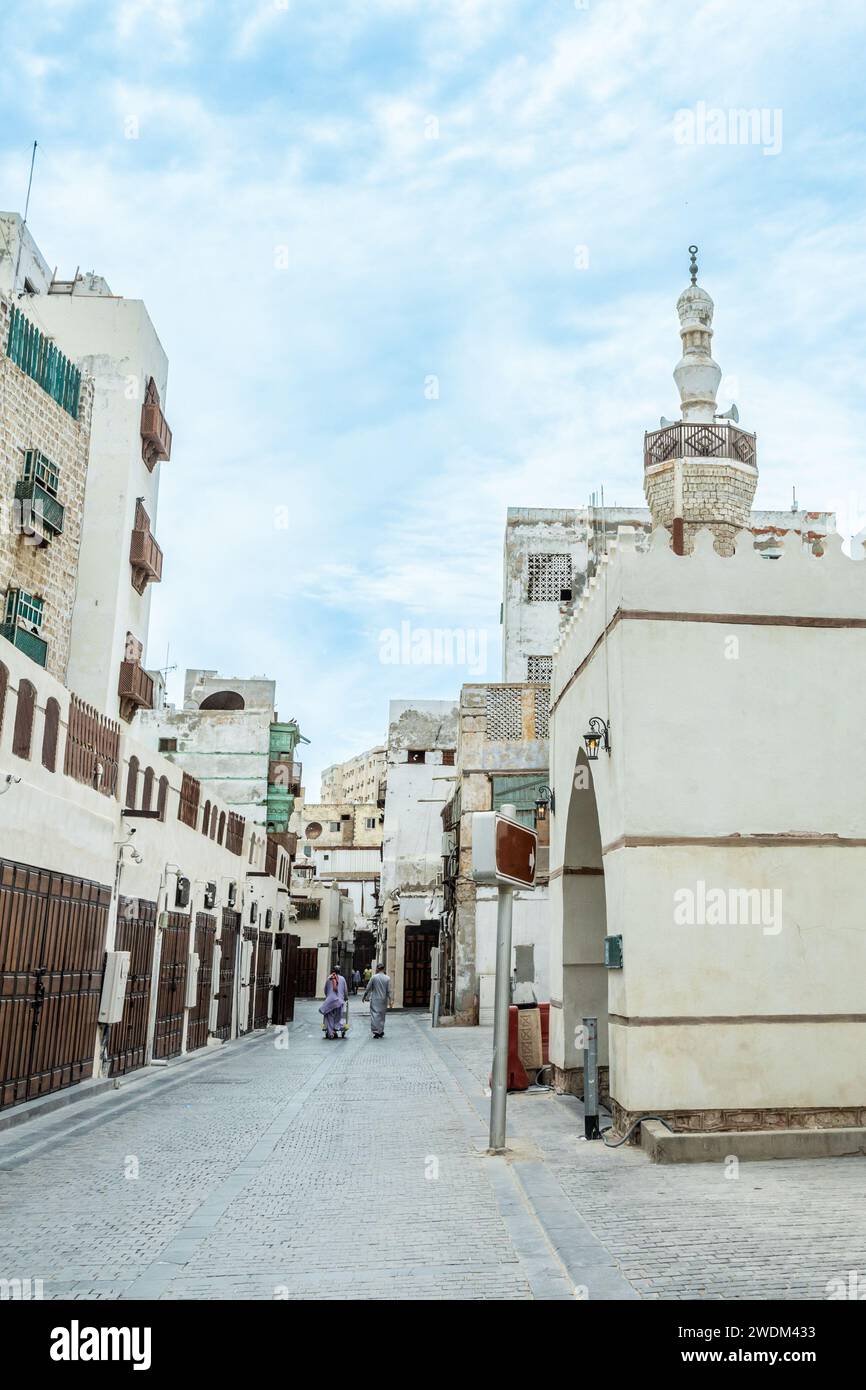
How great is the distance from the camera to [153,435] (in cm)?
2872

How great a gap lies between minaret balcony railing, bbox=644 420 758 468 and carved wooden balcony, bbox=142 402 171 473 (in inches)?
580

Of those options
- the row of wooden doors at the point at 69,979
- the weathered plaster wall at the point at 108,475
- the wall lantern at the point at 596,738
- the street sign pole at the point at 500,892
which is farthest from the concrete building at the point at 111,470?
the street sign pole at the point at 500,892

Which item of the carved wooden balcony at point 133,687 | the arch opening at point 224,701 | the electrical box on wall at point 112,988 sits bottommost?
the electrical box on wall at point 112,988

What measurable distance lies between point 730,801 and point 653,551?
2336 mm

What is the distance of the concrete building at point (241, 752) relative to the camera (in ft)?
133

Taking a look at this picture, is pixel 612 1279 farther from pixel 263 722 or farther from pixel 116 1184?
pixel 263 722

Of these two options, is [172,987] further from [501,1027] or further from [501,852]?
[501,852]

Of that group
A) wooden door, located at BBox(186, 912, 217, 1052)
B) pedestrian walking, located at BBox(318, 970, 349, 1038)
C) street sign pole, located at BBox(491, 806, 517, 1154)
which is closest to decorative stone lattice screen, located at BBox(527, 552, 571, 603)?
pedestrian walking, located at BBox(318, 970, 349, 1038)

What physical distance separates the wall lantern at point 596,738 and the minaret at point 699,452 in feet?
30.2

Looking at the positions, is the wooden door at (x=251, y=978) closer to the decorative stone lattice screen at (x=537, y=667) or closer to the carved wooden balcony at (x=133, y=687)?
the carved wooden balcony at (x=133, y=687)

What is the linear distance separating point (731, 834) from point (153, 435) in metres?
22.9

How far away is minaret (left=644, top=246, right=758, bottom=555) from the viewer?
19.0 m

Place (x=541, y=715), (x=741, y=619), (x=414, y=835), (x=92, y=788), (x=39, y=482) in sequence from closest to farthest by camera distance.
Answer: (x=741, y=619), (x=92, y=788), (x=39, y=482), (x=541, y=715), (x=414, y=835)

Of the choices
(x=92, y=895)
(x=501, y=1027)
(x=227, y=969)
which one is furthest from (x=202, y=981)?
(x=501, y=1027)
